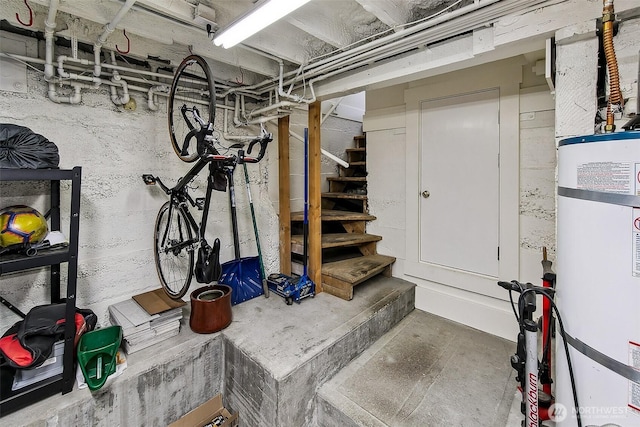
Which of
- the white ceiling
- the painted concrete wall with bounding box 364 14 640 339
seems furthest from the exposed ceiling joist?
the painted concrete wall with bounding box 364 14 640 339

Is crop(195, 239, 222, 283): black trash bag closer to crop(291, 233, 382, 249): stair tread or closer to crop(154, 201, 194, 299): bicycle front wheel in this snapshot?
crop(154, 201, 194, 299): bicycle front wheel

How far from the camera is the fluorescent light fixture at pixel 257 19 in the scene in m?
1.38

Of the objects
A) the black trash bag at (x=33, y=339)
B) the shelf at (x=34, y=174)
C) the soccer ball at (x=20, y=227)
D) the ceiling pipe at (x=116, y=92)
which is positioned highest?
the ceiling pipe at (x=116, y=92)

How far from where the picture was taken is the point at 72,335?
155 centimetres

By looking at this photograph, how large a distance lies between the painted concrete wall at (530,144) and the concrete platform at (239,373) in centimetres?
98

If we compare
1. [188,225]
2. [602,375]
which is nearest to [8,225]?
[188,225]

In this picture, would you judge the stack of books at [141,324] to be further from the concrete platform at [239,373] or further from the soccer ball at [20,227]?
the soccer ball at [20,227]

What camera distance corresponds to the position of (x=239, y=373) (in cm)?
194

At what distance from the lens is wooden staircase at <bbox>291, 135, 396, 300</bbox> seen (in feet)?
9.12

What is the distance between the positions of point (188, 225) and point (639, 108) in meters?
2.53

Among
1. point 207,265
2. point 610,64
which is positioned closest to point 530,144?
point 610,64

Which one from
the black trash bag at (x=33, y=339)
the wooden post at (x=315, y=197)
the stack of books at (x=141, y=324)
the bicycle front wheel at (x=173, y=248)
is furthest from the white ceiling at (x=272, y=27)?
the stack of books at (x=141, y=324)

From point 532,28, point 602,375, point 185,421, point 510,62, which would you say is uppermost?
point 510,62

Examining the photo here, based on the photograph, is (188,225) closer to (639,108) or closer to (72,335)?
(72,335)
